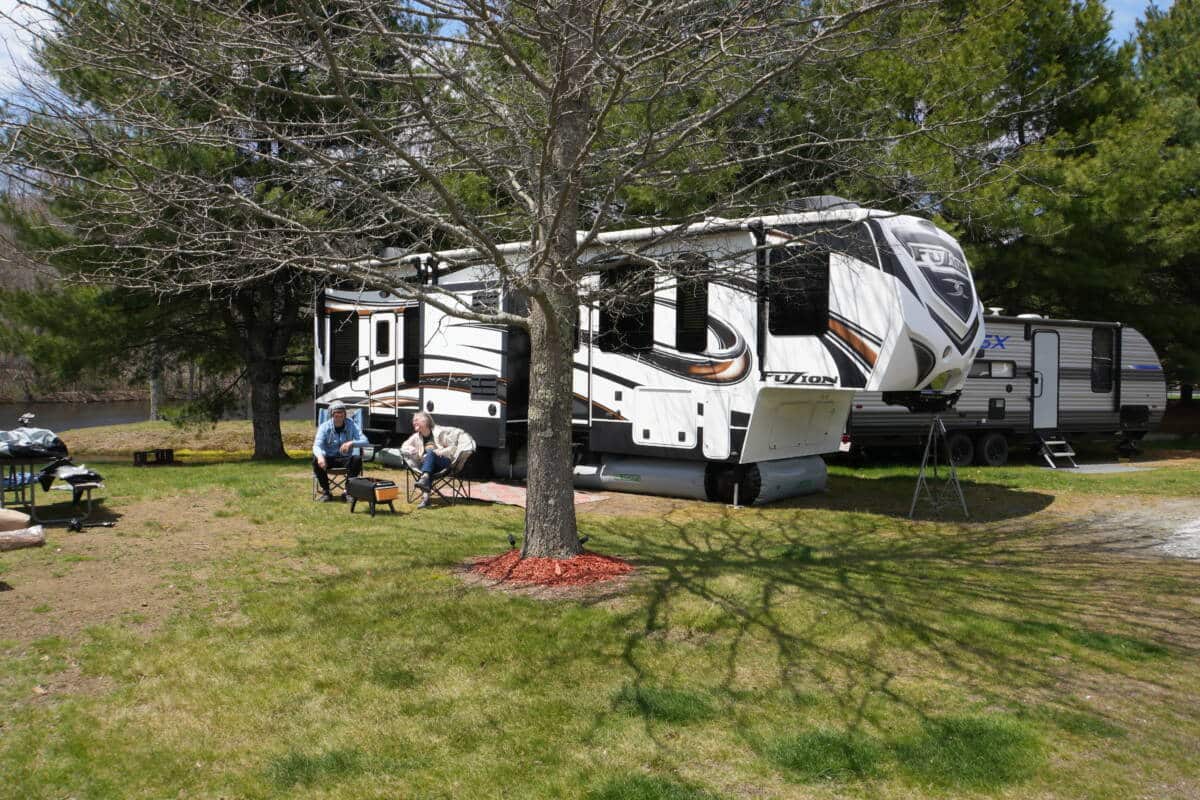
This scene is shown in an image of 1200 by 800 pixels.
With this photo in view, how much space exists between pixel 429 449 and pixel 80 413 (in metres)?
31.2

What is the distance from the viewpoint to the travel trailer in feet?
45.3

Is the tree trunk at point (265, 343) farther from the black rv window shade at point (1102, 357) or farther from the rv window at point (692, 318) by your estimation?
the black rv window shade at point (1102, 357)

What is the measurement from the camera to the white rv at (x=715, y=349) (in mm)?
8703

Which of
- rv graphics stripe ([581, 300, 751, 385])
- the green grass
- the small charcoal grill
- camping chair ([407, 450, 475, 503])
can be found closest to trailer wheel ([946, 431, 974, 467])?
rv graphics stripe ([581, 300, 751, 385])

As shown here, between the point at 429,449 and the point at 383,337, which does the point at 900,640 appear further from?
the point at 383,337

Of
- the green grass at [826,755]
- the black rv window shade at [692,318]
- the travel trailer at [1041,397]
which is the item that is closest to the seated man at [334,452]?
the black rv window shade at [692,318]

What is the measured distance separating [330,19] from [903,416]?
34.8ft

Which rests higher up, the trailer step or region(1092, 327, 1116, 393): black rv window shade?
region(1092, 327, 1116, 393): black rv window shade

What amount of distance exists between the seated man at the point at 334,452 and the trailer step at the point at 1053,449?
10632 millimetres

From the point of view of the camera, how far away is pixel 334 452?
1006 cm

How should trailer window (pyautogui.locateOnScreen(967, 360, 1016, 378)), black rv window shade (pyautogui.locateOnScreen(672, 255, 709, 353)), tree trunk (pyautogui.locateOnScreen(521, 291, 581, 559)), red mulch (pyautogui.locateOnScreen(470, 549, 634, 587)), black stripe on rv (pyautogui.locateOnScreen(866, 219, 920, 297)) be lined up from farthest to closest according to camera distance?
trailer window (pyautogui.locateOnScreen(967, 360, 1016, 378)), black rv window shade (pyautogui.locateOnScreen(672, 255, 709, 353)), black stripe on rv (pyautogui.locateOnScreen(866, 219, 920, 297)), tree trunk (pyautogui.locateOnScreen(521, 291, 581, 559)), red mulch (pyautogui.locateOnScreen(470, 549, 634, 587))

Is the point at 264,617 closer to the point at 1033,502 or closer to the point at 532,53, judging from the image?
the point at 532,53

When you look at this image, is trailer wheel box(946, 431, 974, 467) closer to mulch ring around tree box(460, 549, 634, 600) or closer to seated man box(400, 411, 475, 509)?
seated man box(400, 411, 475, 509)

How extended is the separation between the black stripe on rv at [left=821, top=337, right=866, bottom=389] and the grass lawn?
1.64 m
